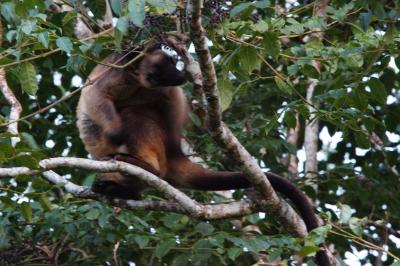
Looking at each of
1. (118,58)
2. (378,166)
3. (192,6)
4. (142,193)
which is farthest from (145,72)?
(378,166)

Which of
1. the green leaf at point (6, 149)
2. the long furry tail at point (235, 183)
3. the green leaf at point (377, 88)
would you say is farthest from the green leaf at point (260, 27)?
the green leaf at point (6, 149)

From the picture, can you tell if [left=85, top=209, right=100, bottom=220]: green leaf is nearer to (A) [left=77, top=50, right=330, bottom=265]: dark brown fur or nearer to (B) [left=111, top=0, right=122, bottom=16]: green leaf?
(A) [left=77, top=50, right=330, bottom=265]: dark brown fur

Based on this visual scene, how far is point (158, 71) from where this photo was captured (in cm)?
517

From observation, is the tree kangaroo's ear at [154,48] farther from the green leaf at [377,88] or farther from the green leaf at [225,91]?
the green leaf at [377,88]

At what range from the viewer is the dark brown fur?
16.9 ft

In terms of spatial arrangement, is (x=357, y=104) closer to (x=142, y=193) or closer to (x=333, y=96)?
(x=333, y=96)

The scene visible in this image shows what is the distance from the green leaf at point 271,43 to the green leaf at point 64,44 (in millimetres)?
963

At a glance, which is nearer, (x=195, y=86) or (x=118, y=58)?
(x=195, y=86)

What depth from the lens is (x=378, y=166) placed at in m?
6.68

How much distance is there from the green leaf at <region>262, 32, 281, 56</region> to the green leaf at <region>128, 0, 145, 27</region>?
82 centimetres

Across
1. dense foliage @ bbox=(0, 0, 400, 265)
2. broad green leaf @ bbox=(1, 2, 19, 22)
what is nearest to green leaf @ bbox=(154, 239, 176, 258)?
dense foliage @ bbox=(0, 0, 400, 265)

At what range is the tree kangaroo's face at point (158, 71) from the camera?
5.11 meters

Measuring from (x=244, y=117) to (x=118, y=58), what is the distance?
1.78 meters

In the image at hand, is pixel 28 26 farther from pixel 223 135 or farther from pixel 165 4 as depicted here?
pixel 223 135
